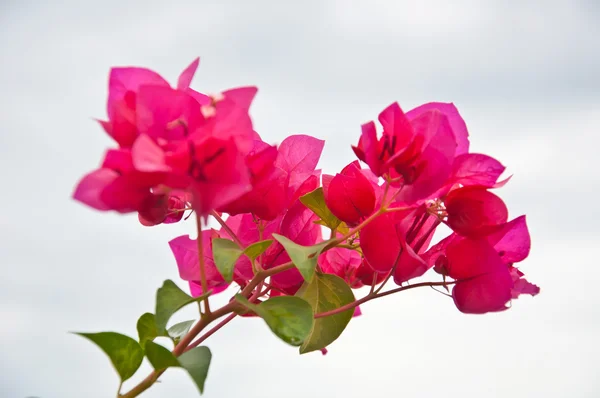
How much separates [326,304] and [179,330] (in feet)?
0.65

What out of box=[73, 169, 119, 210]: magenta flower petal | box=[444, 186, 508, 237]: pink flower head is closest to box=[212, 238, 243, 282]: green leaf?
box=[73, 169, 119, 210]: magenta flower petal

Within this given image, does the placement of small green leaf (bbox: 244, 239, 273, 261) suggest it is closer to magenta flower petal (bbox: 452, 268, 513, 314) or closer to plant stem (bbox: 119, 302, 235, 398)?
plant stem (bbox: 119, 302, 235, 398)

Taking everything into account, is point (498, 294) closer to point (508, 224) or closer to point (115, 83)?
A: point (508, 224)

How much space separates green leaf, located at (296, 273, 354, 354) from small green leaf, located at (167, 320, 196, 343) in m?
0.16

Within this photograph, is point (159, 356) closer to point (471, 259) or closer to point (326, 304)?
point (326, 304)

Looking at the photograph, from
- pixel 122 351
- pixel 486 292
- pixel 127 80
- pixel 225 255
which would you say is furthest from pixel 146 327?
pixel 486 292

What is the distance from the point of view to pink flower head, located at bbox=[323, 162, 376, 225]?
2.28 feet

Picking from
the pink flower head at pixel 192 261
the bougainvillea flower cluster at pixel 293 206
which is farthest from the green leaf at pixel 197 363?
the pink flower head at pixel 192 261

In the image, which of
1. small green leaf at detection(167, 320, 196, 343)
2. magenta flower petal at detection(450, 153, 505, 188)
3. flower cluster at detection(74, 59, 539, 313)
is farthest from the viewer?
small green leaf at detection(167, 320, 196, 343)

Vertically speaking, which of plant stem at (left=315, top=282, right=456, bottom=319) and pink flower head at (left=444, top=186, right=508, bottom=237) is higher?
pink flower head at (left=444, top=186, right=508, bottom=237)

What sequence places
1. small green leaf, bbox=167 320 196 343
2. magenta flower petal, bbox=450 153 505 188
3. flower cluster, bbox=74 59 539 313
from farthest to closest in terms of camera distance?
small green leaf, bbox=167 320 196 343, magenta flower petal, bbox=450 153 505 188, flower cluster, bbox=74 59 539 313

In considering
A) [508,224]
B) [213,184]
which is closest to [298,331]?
[213,184]

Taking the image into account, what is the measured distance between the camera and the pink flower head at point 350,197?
69 cm

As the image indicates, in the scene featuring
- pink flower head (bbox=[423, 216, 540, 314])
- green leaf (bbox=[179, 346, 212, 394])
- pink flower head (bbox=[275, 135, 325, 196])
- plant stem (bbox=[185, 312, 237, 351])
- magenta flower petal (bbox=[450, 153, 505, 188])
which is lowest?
green leaf (bbox=[179, 346, 212, 394])
